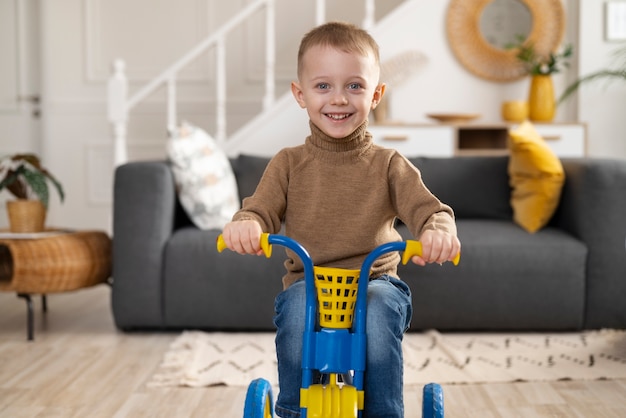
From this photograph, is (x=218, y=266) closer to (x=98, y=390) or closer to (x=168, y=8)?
(x=98, y=390)

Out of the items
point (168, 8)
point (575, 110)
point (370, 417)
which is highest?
point (168, 8)

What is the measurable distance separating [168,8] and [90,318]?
2.94 m

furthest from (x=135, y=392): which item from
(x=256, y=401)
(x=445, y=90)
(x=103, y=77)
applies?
(x=103, y=77)

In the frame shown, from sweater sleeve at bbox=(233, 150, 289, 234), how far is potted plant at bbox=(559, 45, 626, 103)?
3507 millimetres

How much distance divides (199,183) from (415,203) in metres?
1.84

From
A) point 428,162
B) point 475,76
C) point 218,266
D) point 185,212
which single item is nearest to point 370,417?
point 218,266

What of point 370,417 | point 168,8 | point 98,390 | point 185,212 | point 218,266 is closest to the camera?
point 370,417

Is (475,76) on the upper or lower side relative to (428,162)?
upper

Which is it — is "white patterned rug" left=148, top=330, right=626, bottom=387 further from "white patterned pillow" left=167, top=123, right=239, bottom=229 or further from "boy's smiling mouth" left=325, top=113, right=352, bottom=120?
"boy's smiling mouth" left=325, top=113, right=352, bottom=120

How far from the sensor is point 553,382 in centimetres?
247

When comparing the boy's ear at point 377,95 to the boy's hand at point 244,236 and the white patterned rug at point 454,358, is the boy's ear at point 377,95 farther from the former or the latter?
the white patterned rug at point 454,358

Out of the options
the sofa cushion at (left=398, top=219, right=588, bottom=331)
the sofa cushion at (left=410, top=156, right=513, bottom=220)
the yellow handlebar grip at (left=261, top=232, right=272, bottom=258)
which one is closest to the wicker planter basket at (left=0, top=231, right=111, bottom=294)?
the sofa cushion at (left=398, top=219, right=588, bottom=331)

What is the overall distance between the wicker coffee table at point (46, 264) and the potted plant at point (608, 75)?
9.57 ft

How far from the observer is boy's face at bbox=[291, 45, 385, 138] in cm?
152
